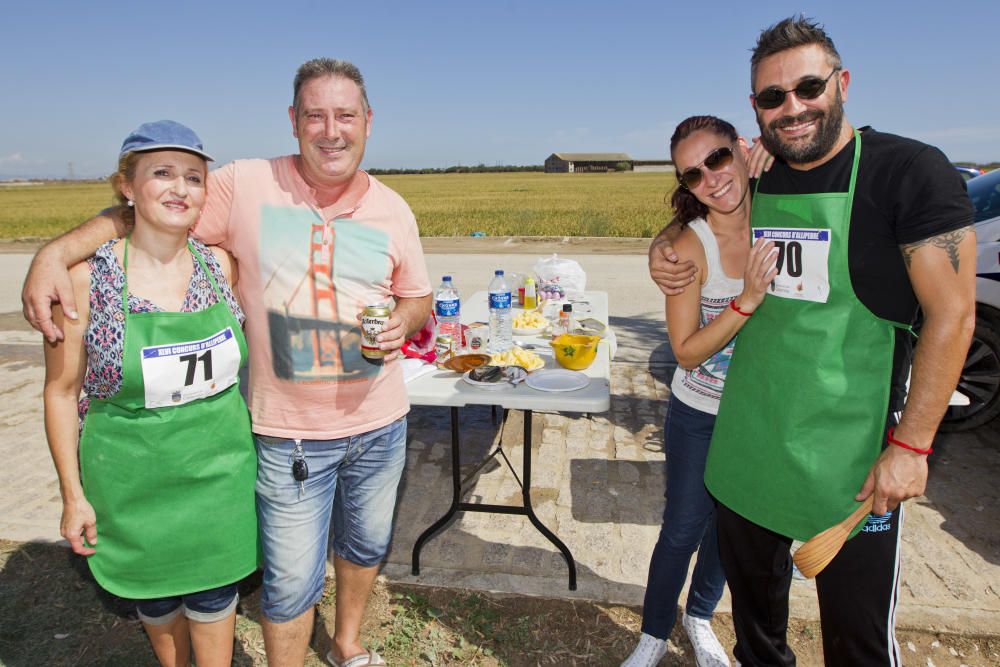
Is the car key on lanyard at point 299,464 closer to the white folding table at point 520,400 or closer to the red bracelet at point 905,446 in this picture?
the white folding table at point 520,400

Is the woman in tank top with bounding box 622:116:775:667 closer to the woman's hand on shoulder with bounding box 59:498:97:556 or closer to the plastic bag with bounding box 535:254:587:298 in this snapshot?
the woman's hand on shoulder with bounding box 59:498:97:556

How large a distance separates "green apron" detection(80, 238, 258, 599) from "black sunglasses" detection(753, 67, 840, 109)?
73.8 inches

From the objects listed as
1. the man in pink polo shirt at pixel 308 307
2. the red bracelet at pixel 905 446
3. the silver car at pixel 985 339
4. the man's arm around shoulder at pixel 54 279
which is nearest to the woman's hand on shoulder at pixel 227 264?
the man in pink polo shirt at pixel 308 307

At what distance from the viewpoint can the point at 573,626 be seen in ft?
10.1

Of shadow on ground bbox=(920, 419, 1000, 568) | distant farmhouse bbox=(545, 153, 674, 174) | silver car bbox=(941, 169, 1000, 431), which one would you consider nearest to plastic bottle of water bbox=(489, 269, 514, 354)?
shadow on ground bbox=(920, 419, 1000, 568)

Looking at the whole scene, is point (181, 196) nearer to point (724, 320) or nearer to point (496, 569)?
point (724, 320)

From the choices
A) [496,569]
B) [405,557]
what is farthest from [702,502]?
[405,557]

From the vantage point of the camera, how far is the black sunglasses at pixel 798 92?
1870 millimetres

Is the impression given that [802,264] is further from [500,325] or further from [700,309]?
[500,325]

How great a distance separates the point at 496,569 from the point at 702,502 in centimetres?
139

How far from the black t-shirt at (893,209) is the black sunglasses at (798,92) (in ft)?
0.63

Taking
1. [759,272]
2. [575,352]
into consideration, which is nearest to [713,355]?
[759,272]

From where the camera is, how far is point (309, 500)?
2377mm

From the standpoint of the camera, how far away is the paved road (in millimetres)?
3289
